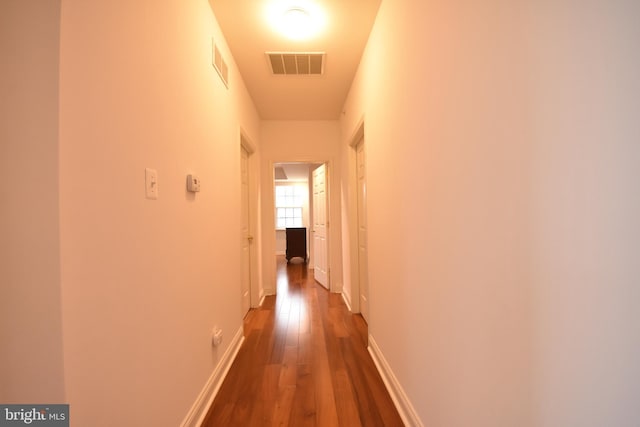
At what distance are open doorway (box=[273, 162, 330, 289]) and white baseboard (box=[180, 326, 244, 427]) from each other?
7.21ft

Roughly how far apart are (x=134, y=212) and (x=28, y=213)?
0.32 meters

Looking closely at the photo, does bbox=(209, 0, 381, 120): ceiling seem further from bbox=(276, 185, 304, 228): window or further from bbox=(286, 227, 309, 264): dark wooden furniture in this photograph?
bbox=(276, 185, 304, 228): window

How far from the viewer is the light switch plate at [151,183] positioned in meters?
1.12

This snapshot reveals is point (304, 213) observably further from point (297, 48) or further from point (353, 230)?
point (297, 48)

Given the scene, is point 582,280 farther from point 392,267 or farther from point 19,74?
A: point 19,74

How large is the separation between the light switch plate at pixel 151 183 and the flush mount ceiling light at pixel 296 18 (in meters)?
1.54

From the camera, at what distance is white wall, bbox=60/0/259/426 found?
78cm

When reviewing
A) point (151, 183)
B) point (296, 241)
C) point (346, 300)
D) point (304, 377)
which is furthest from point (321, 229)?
point (151, 183)

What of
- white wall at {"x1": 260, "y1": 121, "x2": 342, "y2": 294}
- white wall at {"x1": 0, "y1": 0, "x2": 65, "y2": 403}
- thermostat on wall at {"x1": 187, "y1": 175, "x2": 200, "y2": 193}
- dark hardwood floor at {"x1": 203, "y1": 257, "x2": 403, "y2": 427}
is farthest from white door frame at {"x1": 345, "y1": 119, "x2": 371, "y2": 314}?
white wall at {"x1": 0, "y1": 0, "x2": 65, "y2": 403}

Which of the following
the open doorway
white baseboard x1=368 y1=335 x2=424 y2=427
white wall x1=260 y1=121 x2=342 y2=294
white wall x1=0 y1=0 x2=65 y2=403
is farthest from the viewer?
the open doorway

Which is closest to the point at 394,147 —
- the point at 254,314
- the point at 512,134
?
the point at 512,134

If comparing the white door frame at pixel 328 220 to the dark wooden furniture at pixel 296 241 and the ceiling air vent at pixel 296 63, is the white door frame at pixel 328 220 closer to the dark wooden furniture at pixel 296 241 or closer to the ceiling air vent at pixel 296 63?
the ceiling air vent at pixel 296 63

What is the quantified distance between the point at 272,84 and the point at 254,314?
2.74 metres

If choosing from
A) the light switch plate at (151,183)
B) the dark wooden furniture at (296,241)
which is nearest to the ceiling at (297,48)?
the light switch plate at (151,183)
